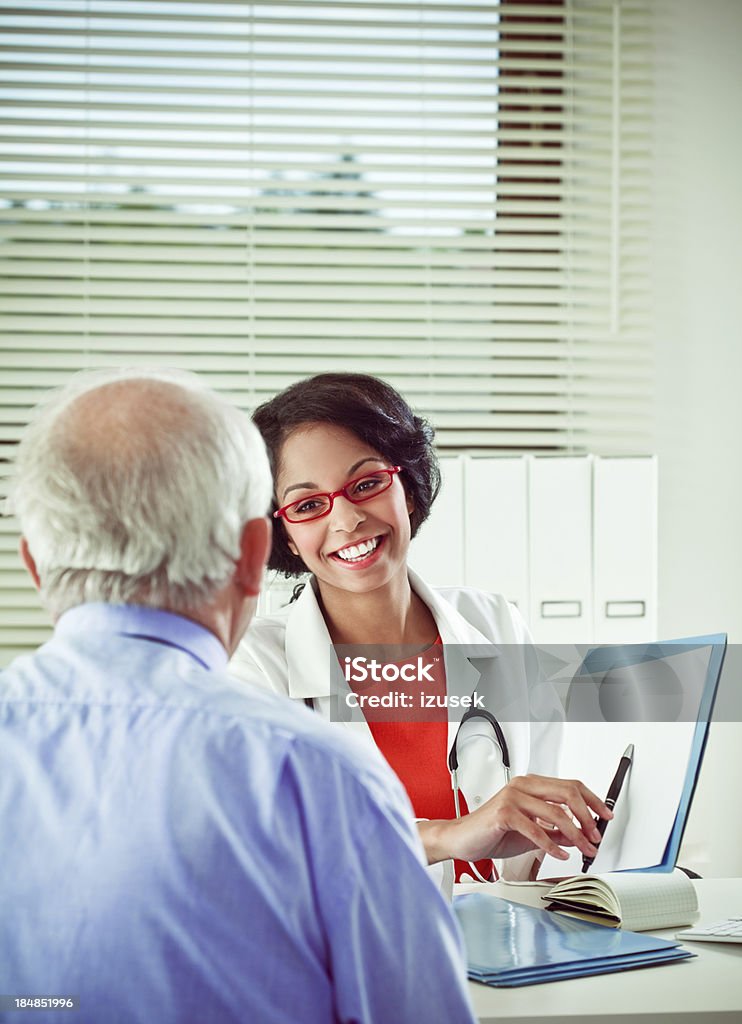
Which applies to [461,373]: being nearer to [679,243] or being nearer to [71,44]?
[679,243]

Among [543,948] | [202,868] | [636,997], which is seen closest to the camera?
[202,868]

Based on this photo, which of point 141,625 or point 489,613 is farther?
point 489,613

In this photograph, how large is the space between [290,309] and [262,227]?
0.24 m

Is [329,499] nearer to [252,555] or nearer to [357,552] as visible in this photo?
[357,552]

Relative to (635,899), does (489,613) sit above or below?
above

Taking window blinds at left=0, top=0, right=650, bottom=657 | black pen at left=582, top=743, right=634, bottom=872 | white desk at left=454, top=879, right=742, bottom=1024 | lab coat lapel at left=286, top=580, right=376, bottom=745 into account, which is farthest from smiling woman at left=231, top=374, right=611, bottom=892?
window blinds at left=0, top=0, right=650, bottom=657

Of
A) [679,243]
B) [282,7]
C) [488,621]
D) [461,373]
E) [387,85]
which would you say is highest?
[282,7]

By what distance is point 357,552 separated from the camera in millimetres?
1808

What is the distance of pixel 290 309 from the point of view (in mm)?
2725

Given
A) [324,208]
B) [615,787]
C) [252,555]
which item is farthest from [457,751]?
[324,208]

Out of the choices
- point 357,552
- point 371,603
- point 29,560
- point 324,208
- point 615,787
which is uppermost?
point 324,208

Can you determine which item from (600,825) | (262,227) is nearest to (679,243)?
(262,227)

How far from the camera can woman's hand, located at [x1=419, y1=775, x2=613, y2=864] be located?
50.6 inches

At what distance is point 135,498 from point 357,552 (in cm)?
101
